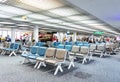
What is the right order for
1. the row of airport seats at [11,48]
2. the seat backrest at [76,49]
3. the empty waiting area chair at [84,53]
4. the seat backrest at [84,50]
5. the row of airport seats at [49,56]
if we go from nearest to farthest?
the row of airport seats at [49,56] → the empty waiting area chair at [84,53] → the seat backrest at [84,50] → the seat backrest at [76,49] → the row of airport seats at [11,48]

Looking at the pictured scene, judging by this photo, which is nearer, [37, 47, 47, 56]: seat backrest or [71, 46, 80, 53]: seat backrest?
[37, 47, 47, 56]: seat backrest

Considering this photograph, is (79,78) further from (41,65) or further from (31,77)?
(41,65)

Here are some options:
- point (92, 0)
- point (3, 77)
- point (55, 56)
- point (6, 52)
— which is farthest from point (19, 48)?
point (92, 0)

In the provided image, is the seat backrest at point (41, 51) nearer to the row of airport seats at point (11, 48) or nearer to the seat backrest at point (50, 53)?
the seat backrest at point (50, 53)

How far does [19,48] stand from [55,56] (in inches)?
198

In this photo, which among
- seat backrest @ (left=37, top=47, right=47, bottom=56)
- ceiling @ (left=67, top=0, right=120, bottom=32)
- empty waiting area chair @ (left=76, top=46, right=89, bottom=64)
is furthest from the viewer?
empty waiting area chair @ (left=76, top=46, right=89, bottom=64)

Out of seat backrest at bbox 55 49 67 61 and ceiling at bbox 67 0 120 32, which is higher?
ceiling at bbox 67 0 120 32

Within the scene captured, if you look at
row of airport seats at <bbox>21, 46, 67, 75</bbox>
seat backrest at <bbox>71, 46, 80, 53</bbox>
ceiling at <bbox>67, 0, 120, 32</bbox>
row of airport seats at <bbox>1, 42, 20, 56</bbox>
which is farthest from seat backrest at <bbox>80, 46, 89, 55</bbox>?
row of airport seats at <bbox>1, 42, 20, 56</bbox>

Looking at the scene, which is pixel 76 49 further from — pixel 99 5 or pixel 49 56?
pixel 99 5

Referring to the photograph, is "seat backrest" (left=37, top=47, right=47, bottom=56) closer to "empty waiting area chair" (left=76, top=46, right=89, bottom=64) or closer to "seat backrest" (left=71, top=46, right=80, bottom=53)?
"empty waiting area chair" (left=76, top=46, right=89, bottom=64)

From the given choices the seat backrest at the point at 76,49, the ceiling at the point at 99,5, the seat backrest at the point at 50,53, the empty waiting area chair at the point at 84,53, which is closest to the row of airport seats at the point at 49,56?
the seat backrest at the point at 50,53

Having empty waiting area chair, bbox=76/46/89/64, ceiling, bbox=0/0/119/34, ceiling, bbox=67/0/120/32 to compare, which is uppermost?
ceiling, bbox=0/0/119/34

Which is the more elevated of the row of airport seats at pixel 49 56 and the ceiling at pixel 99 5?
the ceiling at pixel 99 5

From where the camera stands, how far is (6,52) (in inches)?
395
